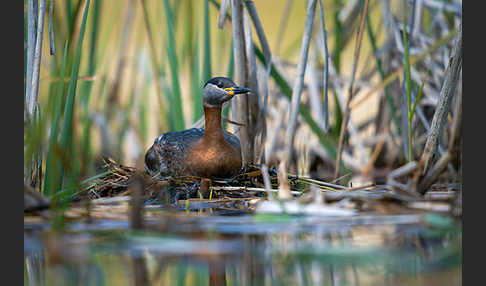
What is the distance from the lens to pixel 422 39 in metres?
4.70

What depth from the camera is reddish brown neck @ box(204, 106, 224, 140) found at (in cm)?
388

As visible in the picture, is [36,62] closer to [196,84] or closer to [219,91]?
[219,91]

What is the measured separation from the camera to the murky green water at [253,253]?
146 centimetres

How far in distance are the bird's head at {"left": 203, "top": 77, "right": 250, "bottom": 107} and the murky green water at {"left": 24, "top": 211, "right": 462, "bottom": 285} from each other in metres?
1.78

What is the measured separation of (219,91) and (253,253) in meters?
2.30

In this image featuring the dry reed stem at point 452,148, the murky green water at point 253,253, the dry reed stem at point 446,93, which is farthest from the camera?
the dry reed stem at point 446,93

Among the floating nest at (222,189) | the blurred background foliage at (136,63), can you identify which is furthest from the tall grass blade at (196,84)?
the floating nest at (222,189)

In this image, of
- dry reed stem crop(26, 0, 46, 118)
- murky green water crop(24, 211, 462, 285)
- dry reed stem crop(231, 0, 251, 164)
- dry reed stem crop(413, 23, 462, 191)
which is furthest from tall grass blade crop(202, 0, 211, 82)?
murky green water crop(24, 211, 462, 285)

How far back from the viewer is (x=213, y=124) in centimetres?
395

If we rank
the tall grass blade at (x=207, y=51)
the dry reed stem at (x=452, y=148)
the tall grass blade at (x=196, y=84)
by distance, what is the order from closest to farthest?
the dry reed stem at (x=452, y=148)
the tall grass blade at (x=207, y=51)
the tall grass blade at (x=196, y=84)

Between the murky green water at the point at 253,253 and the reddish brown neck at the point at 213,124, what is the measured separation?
72.0 inches

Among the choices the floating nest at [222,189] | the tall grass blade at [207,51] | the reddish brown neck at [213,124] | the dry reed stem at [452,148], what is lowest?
the floating nest at [222,189]

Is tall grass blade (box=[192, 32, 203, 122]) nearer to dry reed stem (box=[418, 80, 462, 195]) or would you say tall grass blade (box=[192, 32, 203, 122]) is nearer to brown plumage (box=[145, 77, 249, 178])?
brown plumage (box=[145, 77, 249, 178])

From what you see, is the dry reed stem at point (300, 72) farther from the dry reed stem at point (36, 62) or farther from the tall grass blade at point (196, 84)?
the dry reed stem at point (36, 62)
